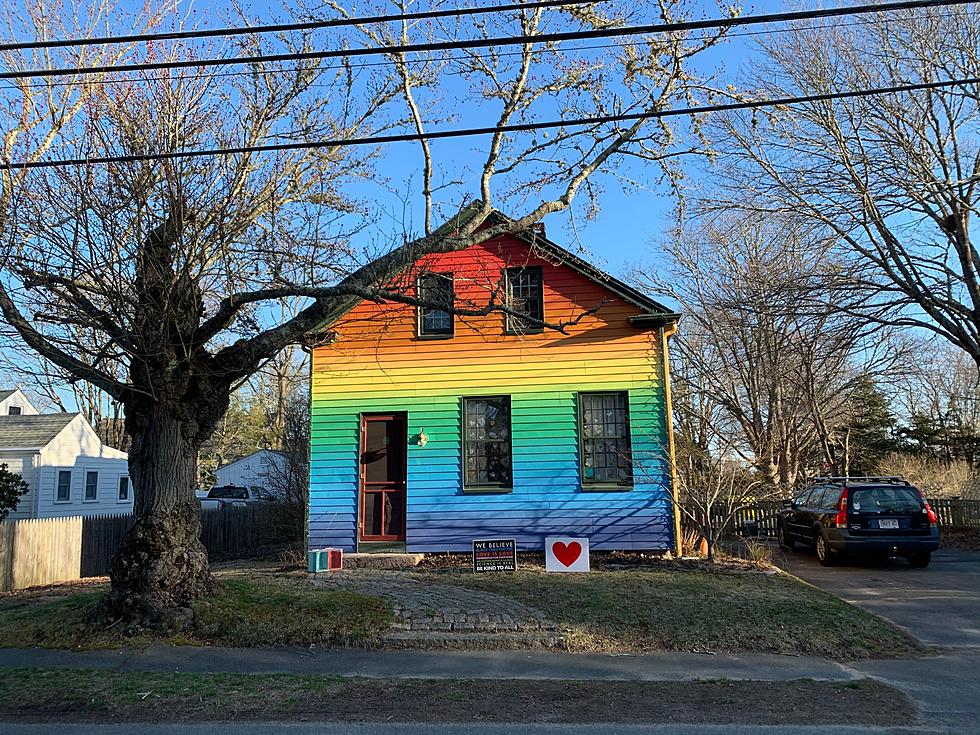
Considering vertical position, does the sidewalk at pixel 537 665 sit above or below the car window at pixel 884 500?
below

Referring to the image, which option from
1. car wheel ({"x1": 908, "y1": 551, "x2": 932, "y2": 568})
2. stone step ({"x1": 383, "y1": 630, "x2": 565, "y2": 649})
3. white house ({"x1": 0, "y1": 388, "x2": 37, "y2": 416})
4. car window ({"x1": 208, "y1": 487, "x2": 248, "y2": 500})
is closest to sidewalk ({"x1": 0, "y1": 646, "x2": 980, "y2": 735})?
stone step ({"x1": 383, "y1": 630, "x2": 565, "y2": 649})

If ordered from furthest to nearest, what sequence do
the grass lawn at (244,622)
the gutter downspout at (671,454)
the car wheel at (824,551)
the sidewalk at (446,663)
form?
A: the car wheel at (824,551)
the gutter downspout at (671,454)
the grass lawn at (244,622)
the sidewalk at (446,663)

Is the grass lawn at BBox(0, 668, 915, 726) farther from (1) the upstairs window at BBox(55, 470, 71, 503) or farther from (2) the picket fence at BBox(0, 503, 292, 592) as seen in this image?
(1) the upstairs window at BBox(55, 470, 71, 503)

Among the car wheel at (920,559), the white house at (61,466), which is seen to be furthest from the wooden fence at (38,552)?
the car wheel at (920,559)

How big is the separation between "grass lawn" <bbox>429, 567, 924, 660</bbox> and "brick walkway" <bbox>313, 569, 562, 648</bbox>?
0.33 m

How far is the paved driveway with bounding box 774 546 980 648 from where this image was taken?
9.09 metres

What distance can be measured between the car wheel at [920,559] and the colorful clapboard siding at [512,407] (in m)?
4.72

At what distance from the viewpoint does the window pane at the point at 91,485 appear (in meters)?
29.3

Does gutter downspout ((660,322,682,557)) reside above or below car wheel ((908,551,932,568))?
above

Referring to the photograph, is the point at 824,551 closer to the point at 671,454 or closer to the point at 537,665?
the point at 671,454

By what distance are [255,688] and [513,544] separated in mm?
5705

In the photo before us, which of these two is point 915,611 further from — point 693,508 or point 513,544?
point 513,544

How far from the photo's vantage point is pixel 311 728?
582cm

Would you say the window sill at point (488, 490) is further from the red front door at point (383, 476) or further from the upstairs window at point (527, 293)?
the upstairs window at point (527, 293)
